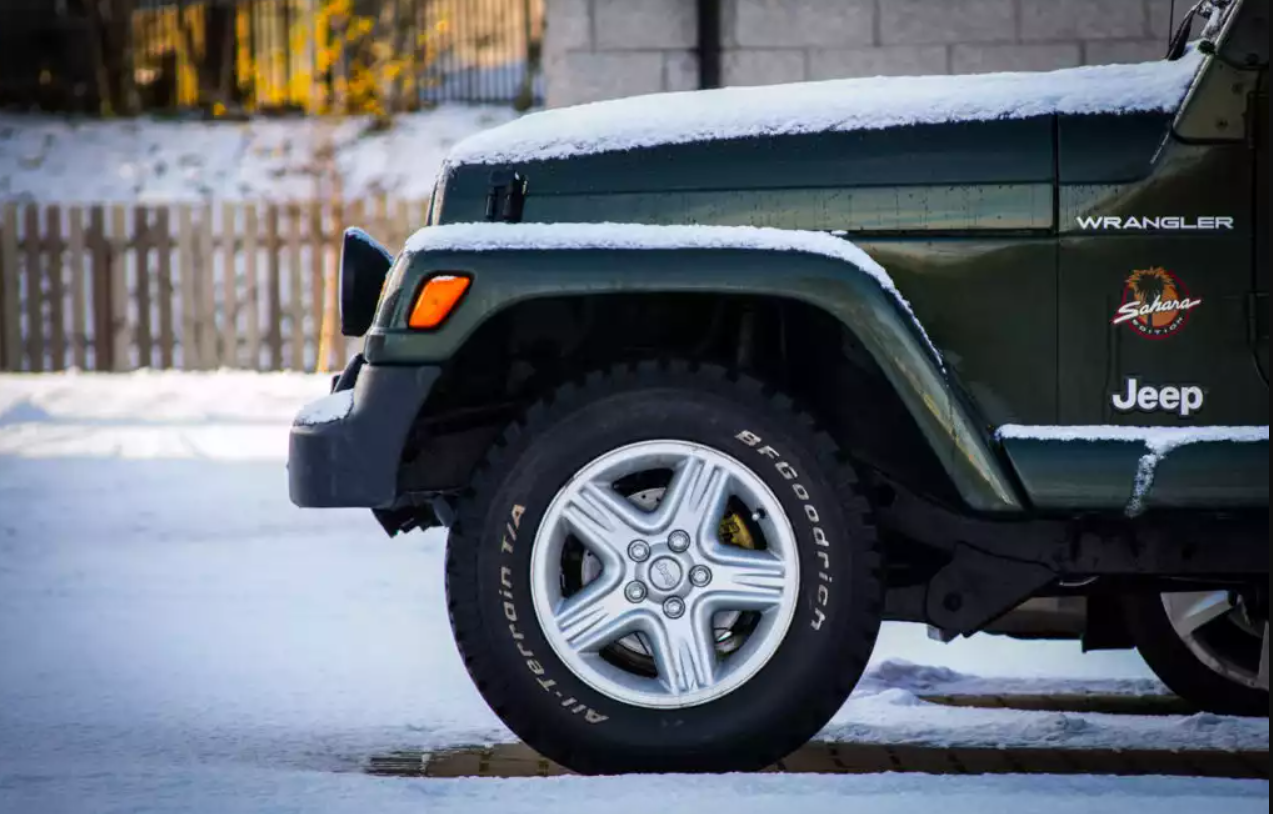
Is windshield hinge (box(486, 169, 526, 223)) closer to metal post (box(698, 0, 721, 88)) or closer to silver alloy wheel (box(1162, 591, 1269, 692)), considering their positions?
silver alloy wheel (box(1162, 591, 1269, 692))

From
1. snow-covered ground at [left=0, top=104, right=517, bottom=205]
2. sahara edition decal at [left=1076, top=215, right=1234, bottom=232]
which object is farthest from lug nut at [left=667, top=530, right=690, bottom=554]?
snow-covered ground at [left=0, top=104, right=517, bottom=205]

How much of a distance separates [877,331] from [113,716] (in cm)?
242

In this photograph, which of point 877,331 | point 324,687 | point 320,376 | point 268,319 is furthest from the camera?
point 268,319

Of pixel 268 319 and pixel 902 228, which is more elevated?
pixel 902 228

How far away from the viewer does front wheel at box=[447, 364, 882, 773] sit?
4023mm

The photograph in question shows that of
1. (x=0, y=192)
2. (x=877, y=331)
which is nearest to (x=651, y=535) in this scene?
(x=877, y=331)

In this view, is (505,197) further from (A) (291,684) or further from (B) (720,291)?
(A) (291,684)

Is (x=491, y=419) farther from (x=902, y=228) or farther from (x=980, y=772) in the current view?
(x=980, y=772)

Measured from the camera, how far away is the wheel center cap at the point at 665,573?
4.04 m

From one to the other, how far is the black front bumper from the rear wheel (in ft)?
7.73

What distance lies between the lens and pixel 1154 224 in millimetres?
4055

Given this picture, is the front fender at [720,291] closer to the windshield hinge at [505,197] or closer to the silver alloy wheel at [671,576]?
the windshield hinge at [505,197]

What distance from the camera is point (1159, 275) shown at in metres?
4.07

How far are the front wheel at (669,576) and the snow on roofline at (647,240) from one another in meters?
0.28
